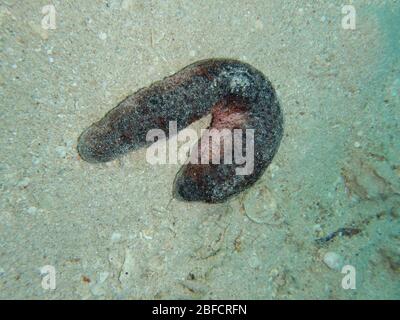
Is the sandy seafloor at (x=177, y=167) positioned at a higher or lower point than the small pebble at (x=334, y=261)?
higher

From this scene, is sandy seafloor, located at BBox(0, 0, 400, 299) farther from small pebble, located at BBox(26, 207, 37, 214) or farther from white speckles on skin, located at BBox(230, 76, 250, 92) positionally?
white speckles on skin, located at BBox(230, 76, 250, 92)

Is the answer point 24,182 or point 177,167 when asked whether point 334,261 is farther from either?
point 24,182

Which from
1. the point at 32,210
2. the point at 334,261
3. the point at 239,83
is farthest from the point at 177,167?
the point at 334,261

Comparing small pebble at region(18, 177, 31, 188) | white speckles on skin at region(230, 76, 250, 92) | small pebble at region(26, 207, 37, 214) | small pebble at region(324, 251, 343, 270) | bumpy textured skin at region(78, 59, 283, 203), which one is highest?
white speckles on skin at region(230, 76, 250, 92)

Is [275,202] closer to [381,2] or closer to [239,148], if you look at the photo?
[239,148]

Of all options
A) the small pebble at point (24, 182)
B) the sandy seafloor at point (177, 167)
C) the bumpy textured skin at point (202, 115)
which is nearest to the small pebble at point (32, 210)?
the sandy seafloor at point (177, 167)

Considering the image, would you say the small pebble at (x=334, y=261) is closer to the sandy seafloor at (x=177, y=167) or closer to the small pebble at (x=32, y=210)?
the sandy seafloor at (x=177, y=167)

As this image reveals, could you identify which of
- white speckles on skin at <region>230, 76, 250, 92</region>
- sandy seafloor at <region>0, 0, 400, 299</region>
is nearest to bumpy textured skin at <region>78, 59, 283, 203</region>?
white speckles on skin at <region>230, 76, 250, 92</region>
